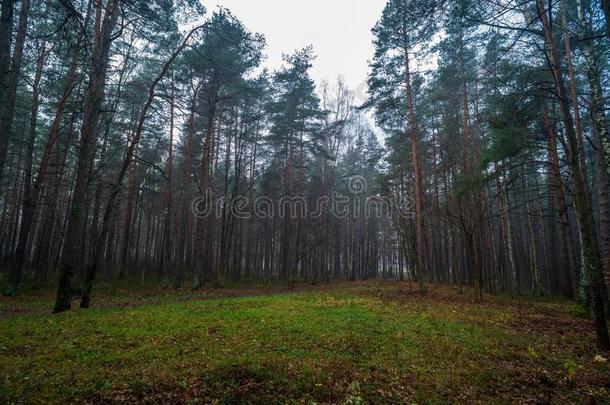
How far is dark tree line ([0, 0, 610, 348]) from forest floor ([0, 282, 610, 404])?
7.18 ft

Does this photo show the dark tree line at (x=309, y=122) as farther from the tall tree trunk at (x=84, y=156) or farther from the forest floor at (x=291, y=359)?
the forest floor at (x=291, y=359)

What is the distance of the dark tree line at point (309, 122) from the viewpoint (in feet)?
26.4

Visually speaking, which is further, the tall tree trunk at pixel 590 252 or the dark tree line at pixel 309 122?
the dark tree line at pixel 309 122

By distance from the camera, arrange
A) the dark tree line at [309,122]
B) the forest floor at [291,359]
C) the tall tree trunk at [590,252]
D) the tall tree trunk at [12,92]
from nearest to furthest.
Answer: the forest floor at [291,359]
the tall tree trunk at [12,92]
the tall tree trunk at [590,252]
the dark tree line at [309,122]

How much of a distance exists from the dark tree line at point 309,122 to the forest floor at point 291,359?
2188mm

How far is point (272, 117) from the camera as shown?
2275cm

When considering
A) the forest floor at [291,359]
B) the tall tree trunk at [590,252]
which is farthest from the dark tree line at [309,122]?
the forest floor at [291,359]

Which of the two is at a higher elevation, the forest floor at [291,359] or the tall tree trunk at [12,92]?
the tall tree trunk at [12,92]

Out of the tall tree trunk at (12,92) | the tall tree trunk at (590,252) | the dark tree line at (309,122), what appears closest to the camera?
the tall tree trunk at (12,92)

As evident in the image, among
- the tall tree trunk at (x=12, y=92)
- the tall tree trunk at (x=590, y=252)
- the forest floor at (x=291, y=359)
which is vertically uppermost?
the tall tree trunk at (x=12, y=92)

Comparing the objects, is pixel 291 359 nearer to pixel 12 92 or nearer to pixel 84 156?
pixel 84 156

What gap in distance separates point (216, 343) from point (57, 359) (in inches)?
101

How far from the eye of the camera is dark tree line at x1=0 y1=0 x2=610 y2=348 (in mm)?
8055

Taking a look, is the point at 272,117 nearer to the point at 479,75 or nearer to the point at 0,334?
the point at 479,75
